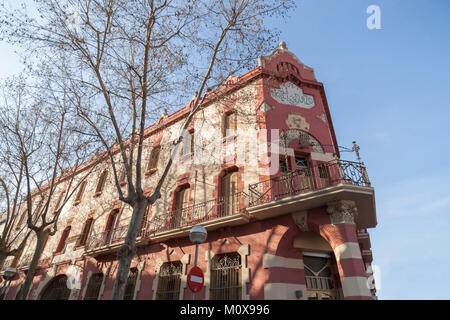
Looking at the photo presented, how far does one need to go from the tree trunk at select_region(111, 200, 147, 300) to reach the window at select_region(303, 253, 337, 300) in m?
5.65

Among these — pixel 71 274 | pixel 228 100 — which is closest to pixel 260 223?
pixel 228 100

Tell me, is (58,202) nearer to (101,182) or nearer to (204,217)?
(101,182)

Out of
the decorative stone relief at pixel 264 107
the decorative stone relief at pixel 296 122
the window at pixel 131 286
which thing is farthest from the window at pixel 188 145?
the window at pixel 131 286

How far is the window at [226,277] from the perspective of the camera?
8.54 m

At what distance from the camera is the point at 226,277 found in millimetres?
8930

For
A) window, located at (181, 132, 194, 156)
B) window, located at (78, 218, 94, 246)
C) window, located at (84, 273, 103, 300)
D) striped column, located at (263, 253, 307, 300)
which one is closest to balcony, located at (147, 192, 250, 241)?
striped column, located at (263, 253, 307, 300)

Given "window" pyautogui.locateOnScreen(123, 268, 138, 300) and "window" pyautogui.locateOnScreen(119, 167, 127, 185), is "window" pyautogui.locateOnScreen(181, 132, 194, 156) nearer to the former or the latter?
"window" pyautogui.locateOnScreen(119, 167, 127, 185)

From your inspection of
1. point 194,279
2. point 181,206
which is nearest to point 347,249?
point 194,279

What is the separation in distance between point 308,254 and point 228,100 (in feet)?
25.8

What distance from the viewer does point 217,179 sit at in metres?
11.0

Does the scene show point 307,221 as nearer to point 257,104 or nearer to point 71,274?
point 257,104

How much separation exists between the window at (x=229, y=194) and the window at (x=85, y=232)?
9794 millimetres

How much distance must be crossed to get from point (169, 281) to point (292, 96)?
33.0 feet

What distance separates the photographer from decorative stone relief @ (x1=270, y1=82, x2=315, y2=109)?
40.2ft
